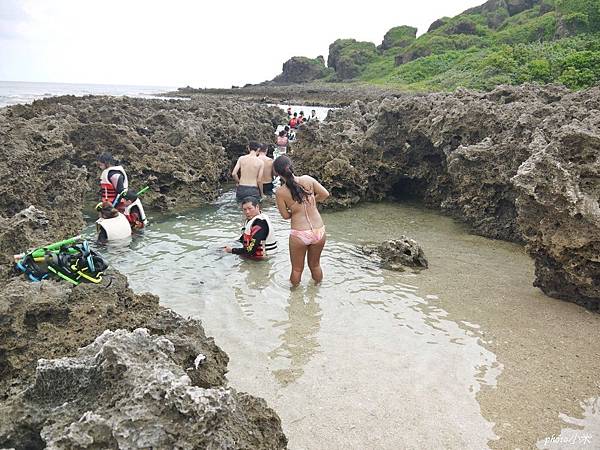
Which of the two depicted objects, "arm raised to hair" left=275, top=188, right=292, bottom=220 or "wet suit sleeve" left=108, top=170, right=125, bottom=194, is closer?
"arm raised to hair" left=275, top=188, right=292, bottom=220

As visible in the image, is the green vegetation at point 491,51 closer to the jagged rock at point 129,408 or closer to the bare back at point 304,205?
the bare back at point 304,205

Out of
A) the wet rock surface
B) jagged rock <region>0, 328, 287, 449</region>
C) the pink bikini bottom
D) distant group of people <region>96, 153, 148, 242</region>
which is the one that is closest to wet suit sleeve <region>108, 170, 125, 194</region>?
distant group of people <region>96, 153, 148, 242</region>

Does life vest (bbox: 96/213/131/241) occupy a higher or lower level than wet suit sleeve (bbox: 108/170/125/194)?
lower

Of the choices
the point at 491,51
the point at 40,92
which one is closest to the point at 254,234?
the point at 491,51

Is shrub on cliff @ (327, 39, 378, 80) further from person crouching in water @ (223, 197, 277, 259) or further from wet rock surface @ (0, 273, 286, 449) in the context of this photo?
wet rock surface @ (0, 273, 286, 449)

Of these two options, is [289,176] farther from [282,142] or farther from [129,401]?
[282,142]

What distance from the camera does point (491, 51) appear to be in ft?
171

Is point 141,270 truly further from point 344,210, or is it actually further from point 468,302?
point 344,210

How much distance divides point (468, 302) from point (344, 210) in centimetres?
549

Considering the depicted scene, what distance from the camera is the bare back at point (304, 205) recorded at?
644cm

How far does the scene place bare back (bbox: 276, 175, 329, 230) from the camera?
21.1 feet

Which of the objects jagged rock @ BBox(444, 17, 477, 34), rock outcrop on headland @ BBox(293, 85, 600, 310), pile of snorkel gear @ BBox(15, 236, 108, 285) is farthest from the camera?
jagged rock @ BBox(444, 17, 477, 34)

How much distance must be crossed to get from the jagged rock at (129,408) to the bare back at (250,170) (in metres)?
7.64

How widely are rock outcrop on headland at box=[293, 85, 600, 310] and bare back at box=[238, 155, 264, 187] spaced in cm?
191
